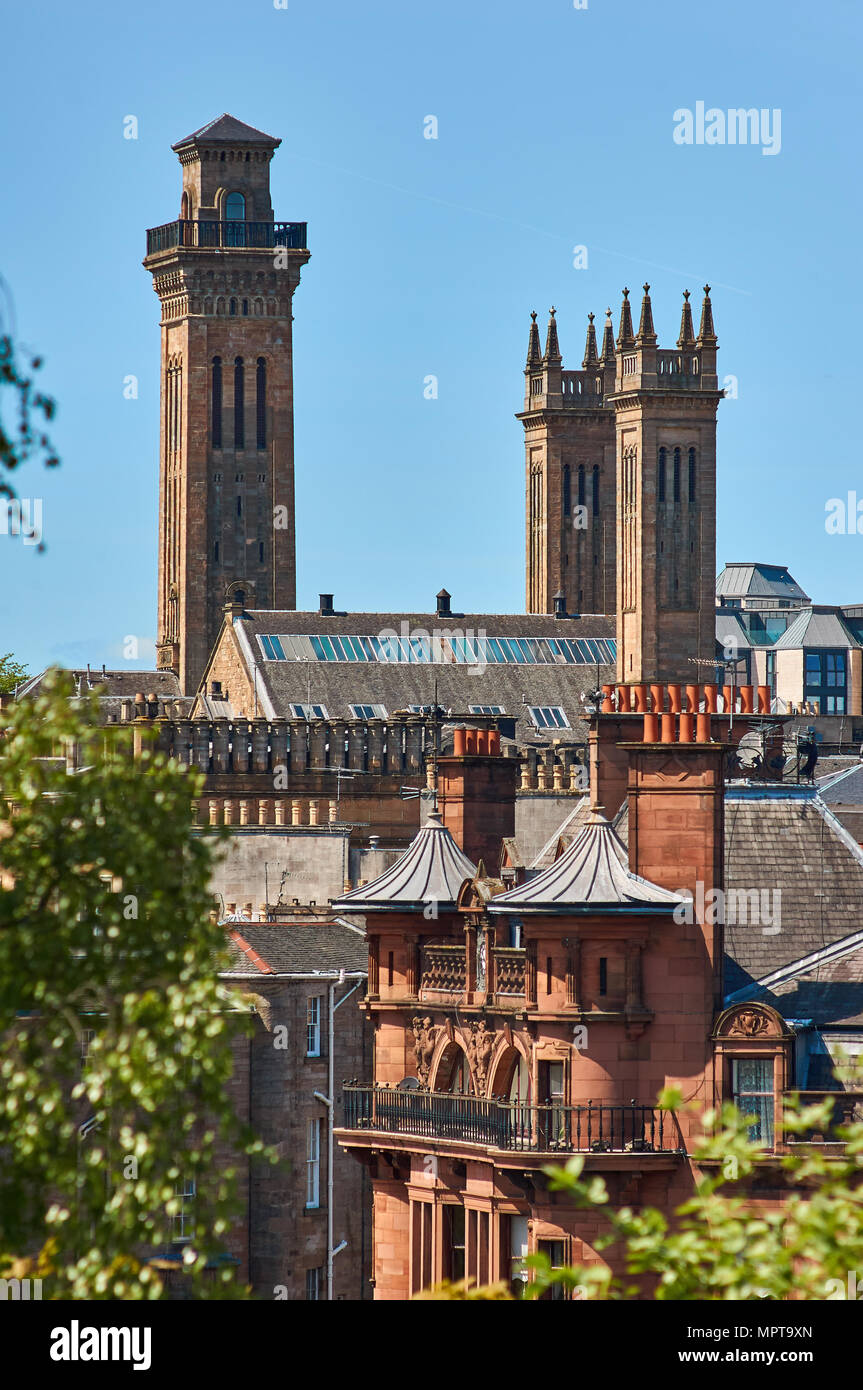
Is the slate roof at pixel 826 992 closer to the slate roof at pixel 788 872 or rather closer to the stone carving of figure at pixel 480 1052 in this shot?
the slate roof at pixel 788 872

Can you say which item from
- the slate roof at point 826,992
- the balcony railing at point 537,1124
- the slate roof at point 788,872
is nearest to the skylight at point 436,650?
the slate roof at point 788,872

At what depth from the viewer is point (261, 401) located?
185875mm

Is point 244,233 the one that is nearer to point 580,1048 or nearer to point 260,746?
point 260,746

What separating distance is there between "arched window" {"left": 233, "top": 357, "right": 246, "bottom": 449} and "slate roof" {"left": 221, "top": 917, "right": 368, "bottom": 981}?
109011 mm

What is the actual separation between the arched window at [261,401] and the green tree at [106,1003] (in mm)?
157568

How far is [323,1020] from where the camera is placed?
240ft

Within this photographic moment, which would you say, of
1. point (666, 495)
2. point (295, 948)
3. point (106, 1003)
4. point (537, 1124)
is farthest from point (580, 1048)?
point (666, 495)

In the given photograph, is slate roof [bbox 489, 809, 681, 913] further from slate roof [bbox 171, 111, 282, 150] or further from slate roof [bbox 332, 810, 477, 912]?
slate roof [bbox 171, 111, 282, 150]

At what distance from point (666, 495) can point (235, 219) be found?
3576 cm

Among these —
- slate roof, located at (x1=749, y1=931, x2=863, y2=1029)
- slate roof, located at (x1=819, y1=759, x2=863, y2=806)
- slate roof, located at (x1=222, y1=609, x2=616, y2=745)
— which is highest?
slate roof, located at (x1=222, y1=609, x2=616, y2=745)

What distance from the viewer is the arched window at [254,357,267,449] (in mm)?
185500

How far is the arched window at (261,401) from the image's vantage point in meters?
186

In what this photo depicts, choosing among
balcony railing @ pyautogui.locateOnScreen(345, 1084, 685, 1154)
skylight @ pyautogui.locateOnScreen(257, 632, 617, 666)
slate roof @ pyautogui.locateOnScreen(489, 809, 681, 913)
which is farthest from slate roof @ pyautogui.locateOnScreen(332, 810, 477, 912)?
skylight @ pyautogui.locateOnScreen(257, 632, 617, 666)

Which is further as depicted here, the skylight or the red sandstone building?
the skylight
